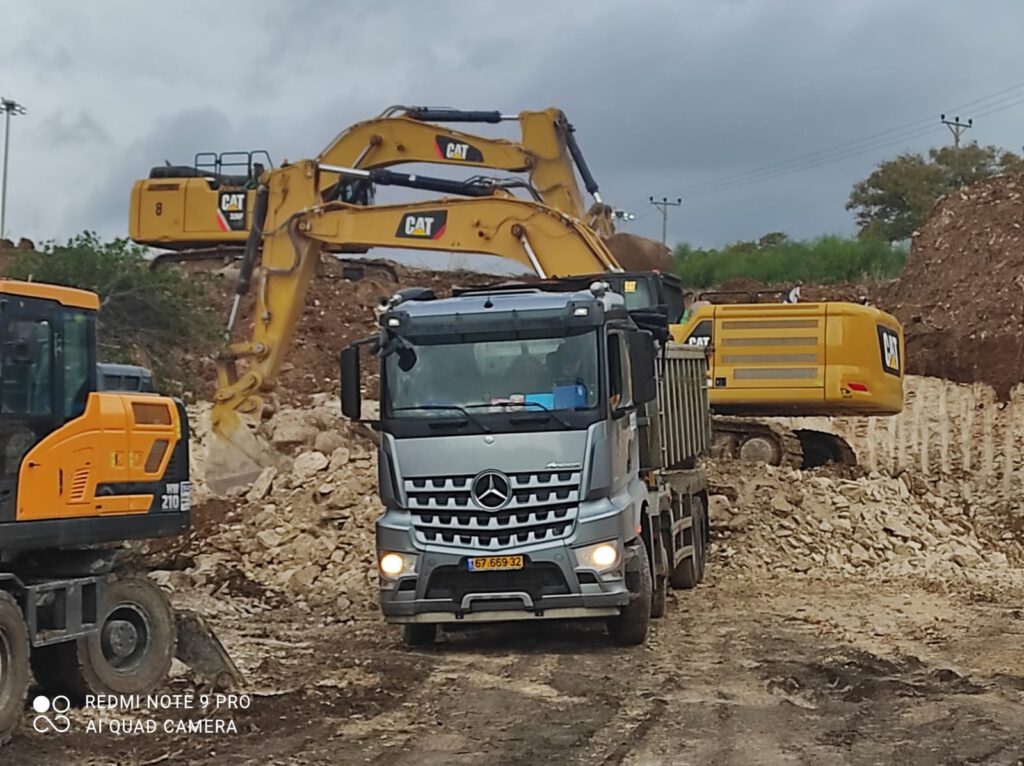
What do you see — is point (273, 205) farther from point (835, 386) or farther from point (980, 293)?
point (980, 293)

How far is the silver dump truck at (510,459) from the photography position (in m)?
12.6

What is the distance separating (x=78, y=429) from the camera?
33.0 ft

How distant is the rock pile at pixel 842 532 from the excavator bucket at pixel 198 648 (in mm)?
9374

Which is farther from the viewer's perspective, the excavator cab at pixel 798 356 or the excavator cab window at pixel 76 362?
the excavator cab at pixel 798 356

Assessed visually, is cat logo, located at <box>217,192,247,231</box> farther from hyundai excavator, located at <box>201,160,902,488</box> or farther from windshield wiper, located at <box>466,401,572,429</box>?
windshield wiper, located at <box>466,401,572,429</box>

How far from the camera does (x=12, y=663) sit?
30.8ft

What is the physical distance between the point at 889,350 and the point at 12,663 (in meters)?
15.8

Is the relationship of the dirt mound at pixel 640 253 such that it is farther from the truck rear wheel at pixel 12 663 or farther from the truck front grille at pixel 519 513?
the truck rear wheel at pixel 12 663

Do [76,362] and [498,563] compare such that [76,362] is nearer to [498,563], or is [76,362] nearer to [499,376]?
[499,376]

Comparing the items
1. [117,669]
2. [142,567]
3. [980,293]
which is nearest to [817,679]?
[117,669]

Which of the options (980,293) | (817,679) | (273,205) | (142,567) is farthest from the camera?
(980,293)

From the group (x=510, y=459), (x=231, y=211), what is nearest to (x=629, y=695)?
(x=510, y=459)

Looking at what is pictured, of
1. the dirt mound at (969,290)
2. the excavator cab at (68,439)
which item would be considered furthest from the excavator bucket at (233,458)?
the dirt mound at (969,290)

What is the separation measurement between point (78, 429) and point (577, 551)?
451cm
